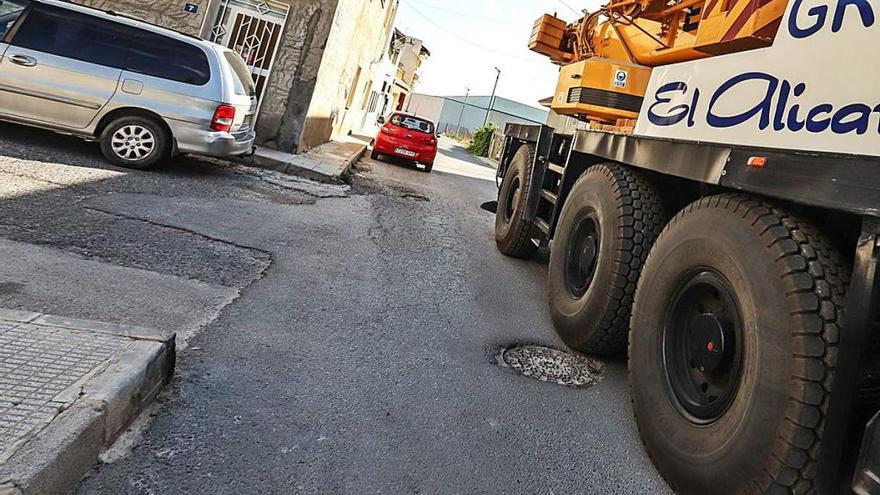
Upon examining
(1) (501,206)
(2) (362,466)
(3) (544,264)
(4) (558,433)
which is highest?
(1) (501,206)

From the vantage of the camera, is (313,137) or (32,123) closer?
(32,123)

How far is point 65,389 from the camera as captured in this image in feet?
7.22

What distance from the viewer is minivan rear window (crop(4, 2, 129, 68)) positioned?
273 inches

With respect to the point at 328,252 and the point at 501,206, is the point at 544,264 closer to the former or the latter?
the point at 501,206

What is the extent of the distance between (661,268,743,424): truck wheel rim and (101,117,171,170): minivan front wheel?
263 inches

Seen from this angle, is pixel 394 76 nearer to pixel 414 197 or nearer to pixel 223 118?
pixel 414 197

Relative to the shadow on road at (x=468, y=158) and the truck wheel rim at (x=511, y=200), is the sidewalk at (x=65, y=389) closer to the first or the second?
the truck wheel rim at (x=511, y=200)

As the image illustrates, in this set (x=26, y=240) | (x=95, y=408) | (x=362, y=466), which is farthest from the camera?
(x=26, y=240)

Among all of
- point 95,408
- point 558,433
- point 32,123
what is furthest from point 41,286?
point 32,123

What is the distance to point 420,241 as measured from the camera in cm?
688

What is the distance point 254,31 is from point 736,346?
1094 cm

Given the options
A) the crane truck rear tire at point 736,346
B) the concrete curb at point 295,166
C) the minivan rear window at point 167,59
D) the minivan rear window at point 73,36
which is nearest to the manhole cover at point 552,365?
the crane truck rear tire at point 736,346

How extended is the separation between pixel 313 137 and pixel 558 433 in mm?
11208

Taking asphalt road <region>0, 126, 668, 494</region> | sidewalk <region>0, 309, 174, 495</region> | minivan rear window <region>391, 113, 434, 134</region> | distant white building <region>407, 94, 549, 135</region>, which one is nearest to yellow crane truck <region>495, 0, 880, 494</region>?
asphalt road <region>0, 126, 668, 494</region>
